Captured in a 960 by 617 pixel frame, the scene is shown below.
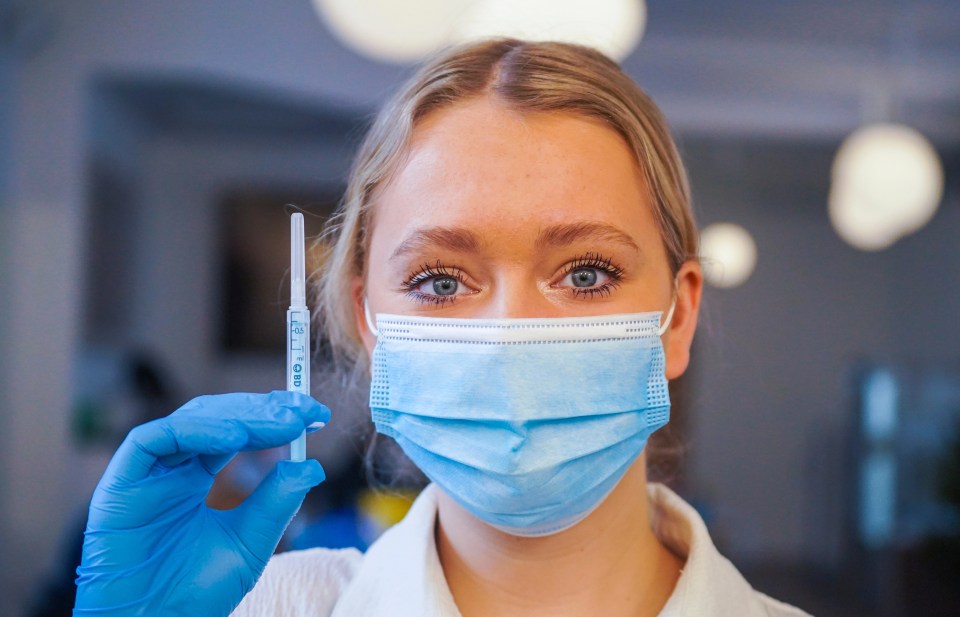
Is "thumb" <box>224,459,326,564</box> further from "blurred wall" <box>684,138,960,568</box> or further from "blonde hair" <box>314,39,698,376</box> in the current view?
"blurred wall" <box>684,138,960,568</box>

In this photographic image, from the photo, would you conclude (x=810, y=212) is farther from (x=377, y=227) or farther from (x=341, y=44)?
(x=377, y=227)

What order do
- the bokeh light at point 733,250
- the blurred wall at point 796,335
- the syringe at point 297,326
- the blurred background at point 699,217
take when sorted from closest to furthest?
the syringe at point 297,326
the blurred background at point 699,217
the blurred wall at point 796,335
the bokeh light at point 733,250

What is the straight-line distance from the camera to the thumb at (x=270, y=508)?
3.15 feet

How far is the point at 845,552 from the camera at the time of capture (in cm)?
487

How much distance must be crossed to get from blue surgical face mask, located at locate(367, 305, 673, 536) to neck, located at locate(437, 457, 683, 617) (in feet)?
0.16

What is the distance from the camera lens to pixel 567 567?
1.05 meters

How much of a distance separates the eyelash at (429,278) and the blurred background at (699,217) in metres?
1.35

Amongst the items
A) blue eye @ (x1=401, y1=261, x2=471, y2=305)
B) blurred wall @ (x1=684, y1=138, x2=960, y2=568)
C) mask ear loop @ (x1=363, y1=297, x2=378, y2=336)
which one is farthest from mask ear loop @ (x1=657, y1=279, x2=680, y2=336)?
blurred wall @ (x1=684, y1=138, x2=960, y2=568)

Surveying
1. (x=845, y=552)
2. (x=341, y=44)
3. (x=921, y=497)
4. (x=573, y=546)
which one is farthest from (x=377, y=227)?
(x=845, y=552)

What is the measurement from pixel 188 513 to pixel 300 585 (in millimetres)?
269

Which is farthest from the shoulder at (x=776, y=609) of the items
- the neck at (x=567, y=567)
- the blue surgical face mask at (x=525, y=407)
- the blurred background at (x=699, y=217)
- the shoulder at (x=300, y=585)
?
the blurred background at (x=699, y=217)

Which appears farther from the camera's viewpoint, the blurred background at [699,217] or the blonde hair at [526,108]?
the blurred background at [699,217]

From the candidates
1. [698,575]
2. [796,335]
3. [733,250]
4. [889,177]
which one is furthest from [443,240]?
[796,335]

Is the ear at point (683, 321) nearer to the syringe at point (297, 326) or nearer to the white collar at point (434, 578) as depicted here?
the white collar at point (434, 578)
